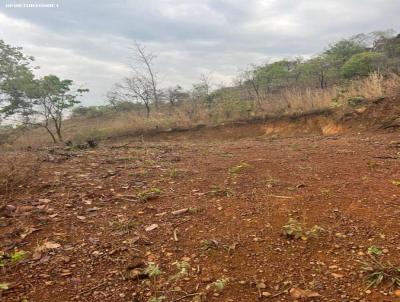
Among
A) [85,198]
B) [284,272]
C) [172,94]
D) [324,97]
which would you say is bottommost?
[284,272]

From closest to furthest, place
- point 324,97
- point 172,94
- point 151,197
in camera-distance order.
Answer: point 151,197 < point 324,97 < point 172,94

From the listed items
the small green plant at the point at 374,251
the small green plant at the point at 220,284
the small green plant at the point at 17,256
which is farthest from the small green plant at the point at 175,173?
the small green plant at the point at 374,251

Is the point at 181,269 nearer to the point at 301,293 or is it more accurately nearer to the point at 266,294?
the point at 266,294

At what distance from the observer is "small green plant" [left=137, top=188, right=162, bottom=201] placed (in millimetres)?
3576

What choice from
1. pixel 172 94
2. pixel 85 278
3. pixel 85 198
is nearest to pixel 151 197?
pixel 85 198

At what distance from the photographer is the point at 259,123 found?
Result: 11.8 meters

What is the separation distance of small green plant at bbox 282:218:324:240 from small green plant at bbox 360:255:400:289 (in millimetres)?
447

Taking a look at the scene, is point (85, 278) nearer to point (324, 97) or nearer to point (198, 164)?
point (198, 164)

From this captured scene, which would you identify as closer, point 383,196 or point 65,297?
point 65,297

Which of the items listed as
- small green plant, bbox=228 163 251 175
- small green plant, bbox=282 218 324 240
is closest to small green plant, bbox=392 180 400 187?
small green plant, bbox=282 218 324 240

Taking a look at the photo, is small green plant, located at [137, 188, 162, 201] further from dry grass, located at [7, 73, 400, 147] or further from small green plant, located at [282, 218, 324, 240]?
dry grass, located at [7, 73, 400, 147]

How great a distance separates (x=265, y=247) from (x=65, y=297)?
48.5 inches

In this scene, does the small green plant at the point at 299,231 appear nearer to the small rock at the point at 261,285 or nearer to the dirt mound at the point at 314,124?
the small rock at the point at 261,285

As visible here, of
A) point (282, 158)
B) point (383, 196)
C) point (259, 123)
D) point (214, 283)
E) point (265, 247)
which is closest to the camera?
point (214, 283)
